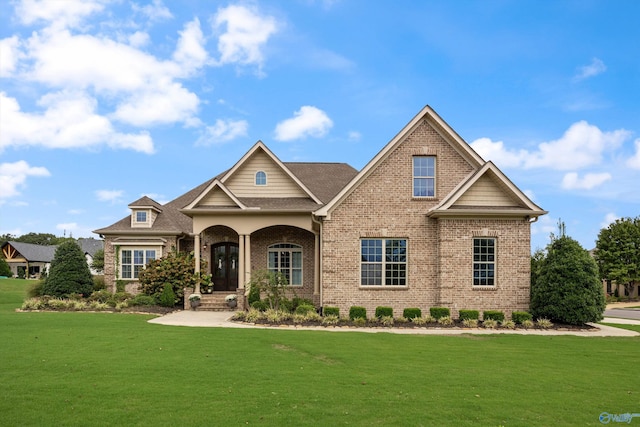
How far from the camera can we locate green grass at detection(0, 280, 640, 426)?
674cm

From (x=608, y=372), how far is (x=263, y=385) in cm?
712

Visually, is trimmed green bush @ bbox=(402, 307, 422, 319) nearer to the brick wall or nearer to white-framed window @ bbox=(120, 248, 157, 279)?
the brick wall

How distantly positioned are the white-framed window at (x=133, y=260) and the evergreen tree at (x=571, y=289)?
18.3 metres

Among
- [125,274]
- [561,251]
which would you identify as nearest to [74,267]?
[125,274]

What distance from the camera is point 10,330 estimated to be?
14281 millimetres

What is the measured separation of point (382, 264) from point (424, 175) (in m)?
3.82

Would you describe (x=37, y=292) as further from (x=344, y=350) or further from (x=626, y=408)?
(x=626, y=408)

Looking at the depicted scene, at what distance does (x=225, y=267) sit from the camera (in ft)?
79.6

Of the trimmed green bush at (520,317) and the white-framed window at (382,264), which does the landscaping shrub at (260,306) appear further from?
the trimmed green bush at (520,317)

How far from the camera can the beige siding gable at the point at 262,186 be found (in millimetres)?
22531

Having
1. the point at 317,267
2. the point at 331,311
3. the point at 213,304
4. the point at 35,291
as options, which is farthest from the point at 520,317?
the point at 35,291

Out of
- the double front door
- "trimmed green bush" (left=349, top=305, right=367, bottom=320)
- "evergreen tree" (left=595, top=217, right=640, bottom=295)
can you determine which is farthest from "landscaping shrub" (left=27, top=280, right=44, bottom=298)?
"evergreen tree" (left=595, top=217, right=640, bottom=295)

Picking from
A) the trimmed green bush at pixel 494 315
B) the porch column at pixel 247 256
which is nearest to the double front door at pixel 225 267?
the porch column at pixel 247 256

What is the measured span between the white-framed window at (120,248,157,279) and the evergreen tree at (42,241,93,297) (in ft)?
5.42
